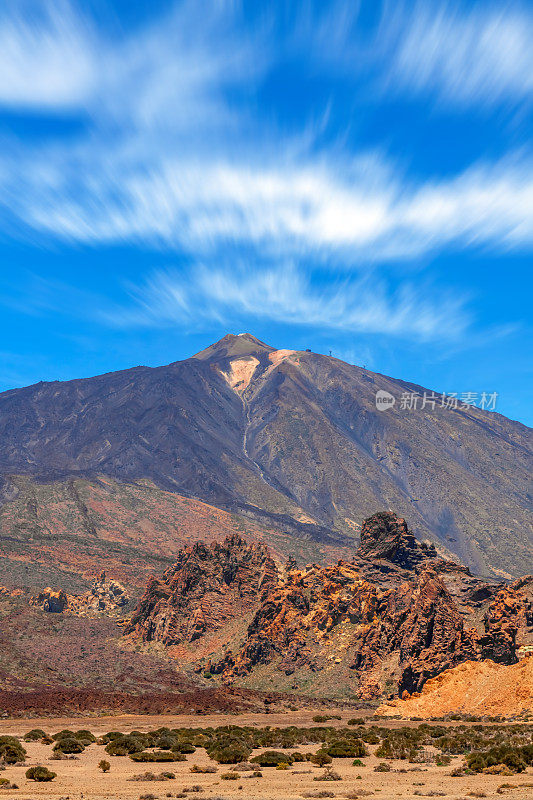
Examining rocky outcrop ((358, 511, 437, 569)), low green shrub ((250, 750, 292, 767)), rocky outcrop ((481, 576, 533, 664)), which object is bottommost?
low green shrub ((250, 750, 292, 767))

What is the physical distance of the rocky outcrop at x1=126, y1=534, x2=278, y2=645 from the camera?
90469 mm

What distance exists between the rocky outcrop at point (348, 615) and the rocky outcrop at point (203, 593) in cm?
16

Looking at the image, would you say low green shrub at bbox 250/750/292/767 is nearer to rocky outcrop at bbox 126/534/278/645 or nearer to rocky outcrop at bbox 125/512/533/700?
rocky outcrop at bbox 125/512/533/700

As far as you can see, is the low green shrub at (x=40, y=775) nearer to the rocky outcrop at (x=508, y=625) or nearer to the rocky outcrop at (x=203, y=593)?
the rocky outcrop at (x=508, y=625)

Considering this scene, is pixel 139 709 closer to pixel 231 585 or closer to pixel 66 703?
pixel 66 703

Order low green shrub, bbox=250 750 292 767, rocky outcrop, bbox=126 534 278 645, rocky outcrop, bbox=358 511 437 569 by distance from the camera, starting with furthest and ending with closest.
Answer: rocky outcrop, bbox=126 534 278 645 < rocky outcrop, bbox=358 511 437 569 < low green shrub, bbox=250 750 292 767

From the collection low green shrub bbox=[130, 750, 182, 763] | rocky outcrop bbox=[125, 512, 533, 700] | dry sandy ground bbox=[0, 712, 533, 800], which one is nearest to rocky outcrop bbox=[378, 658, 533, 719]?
rocky outcrop bbox=[125, 512, 533, 700]

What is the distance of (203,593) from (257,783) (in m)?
69.8

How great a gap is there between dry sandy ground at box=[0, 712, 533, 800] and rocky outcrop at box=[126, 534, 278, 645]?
5682cm

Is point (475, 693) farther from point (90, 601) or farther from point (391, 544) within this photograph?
point (90, 601)

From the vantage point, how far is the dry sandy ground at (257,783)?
897 inches

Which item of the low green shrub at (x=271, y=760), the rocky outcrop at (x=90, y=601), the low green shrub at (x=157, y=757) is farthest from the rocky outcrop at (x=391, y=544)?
the low green shrub at (x=157, y=757)

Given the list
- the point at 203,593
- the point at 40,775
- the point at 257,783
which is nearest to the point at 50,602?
the point at 203,593

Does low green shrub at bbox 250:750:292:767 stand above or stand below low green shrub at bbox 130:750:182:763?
above
